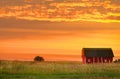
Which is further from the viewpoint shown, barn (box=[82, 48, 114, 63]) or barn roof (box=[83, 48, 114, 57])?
barn roof (box=[83, 48, 114, 57])

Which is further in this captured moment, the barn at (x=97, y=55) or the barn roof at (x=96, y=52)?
the barn roof at (x=96, y=52)

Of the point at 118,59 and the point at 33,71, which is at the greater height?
the point at 118,59

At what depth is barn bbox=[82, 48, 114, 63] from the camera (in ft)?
341

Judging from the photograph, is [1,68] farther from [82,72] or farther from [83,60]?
[83,60]

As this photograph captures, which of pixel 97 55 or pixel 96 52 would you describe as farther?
pixel 96 52

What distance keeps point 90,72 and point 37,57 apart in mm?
63784

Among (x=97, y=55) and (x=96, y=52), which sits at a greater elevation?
(x=96, y=52)

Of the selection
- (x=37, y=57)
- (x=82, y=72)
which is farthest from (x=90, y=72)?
(x=37, y=57)

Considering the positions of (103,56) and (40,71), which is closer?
(40,71)

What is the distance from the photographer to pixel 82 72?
57500 mm

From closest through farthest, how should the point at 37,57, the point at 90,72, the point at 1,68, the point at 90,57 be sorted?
the point at 90,72 < the point at 1,68 < the point at 90,57 < the point at 37,57

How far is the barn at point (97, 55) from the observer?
104m

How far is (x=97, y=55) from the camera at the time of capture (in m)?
105

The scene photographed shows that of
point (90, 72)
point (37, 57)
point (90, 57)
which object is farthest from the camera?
point (37, 57)
